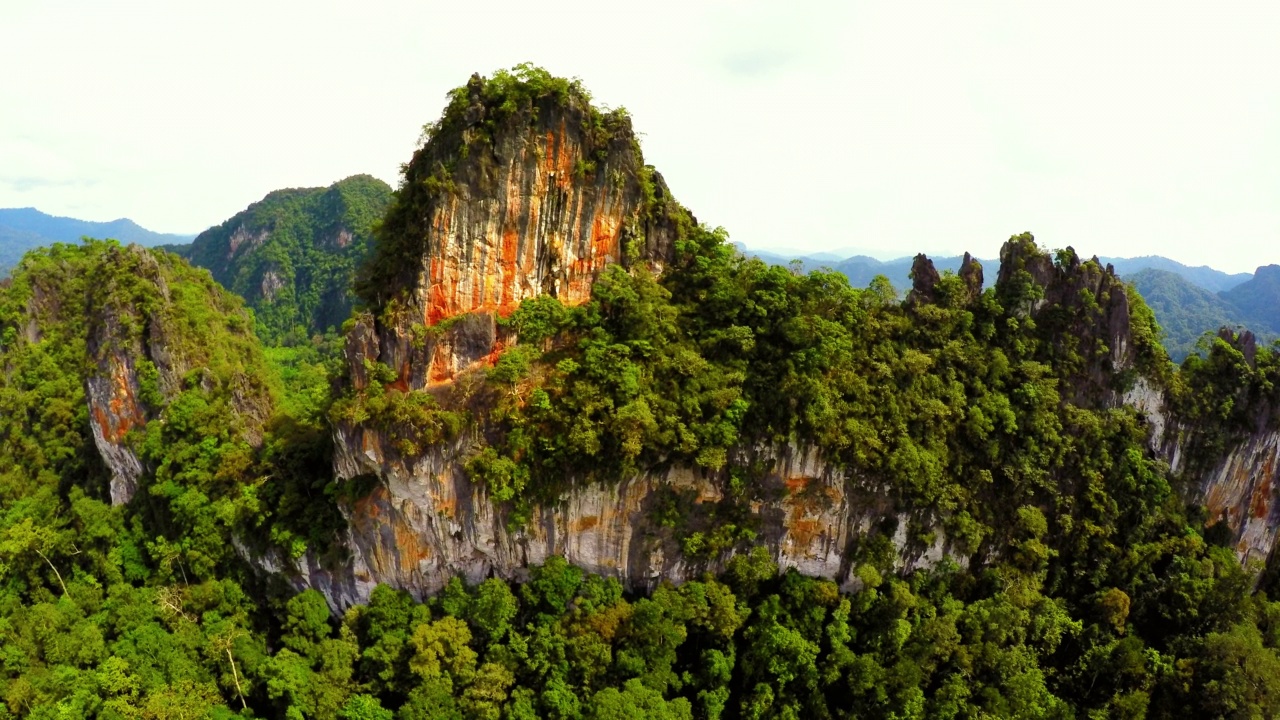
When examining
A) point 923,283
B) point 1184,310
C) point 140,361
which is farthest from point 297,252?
point 1184,310

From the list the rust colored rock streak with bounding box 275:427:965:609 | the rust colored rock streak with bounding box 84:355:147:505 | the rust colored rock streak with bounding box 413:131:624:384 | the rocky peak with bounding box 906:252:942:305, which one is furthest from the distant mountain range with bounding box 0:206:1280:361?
the rust colored rock streak with bounding box 413:131:624:384

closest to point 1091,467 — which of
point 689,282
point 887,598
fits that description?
point 887,598

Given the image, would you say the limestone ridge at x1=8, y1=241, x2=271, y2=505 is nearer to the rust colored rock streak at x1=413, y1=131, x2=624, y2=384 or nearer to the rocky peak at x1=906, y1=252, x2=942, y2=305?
the rust colored rock streak at x1=413, y1=131, x2=624, y2=384

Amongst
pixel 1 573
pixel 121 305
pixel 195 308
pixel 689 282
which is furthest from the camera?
pixel 195 308

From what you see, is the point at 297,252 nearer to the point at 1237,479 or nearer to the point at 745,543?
the point at 745,543

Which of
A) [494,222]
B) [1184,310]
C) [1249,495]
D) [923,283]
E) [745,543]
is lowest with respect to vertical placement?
[745,543]

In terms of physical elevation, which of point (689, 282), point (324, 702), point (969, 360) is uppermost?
point (689, 282)

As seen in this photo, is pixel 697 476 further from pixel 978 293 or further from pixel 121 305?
pixel 121 305
